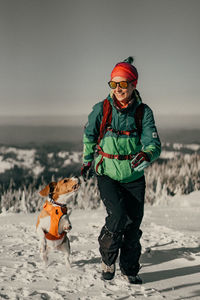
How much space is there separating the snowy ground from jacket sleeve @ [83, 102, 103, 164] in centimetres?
135

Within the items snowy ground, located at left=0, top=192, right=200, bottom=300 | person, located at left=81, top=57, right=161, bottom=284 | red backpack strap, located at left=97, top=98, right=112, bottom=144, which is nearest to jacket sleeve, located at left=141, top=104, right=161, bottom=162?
person, located at left=81, top=57, right=161, bottom=284

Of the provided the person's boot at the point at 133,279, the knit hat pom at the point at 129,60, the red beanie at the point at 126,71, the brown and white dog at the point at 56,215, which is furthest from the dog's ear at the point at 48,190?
the knit hat pom at the point at 129,60

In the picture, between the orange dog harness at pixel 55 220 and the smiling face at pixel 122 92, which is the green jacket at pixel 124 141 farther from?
the orange dog harness at pixel 55 220

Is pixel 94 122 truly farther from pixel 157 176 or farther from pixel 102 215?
pixel 157 176

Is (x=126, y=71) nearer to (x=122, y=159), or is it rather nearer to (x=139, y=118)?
(x=139, y=118)

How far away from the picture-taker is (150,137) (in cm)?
400

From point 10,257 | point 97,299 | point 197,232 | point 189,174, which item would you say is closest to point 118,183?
point 97,299

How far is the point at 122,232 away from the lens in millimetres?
4137

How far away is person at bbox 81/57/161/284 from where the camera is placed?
4.03 m

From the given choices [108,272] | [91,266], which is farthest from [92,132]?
[91,266]

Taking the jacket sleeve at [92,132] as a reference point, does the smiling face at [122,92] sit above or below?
above

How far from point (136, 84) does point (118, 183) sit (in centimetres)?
113

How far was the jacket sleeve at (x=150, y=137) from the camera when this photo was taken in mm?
3984

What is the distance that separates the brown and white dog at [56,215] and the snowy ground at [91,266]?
35 cm
